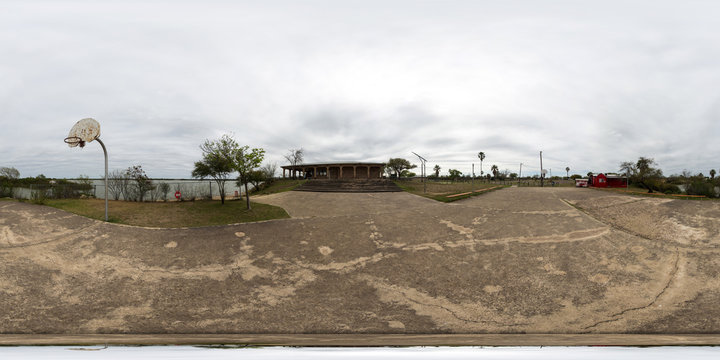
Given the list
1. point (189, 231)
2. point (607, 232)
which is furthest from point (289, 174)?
point (607, 232)

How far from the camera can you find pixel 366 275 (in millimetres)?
6719

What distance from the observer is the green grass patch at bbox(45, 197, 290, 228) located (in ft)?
30.8

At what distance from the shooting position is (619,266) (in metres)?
6.93

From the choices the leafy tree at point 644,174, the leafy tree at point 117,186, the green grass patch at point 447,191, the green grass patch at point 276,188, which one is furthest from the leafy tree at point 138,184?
the leafy tree at point 644,174

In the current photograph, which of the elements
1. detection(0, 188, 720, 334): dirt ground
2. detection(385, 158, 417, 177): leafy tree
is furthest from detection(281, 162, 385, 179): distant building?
detection(0, 188, 720, 334): dirt ground

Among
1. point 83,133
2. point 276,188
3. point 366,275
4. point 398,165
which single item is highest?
point 398,165

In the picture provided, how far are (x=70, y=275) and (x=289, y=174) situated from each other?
4396 centimetres

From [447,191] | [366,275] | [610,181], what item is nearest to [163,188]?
[366,275]

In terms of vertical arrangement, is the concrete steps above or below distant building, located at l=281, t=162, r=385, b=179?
below

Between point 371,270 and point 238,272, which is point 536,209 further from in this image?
point 238,272

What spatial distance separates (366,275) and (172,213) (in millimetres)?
9694

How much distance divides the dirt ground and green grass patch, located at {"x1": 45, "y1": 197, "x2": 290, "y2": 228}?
0.57m

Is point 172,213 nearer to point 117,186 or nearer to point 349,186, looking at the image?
point 117,186

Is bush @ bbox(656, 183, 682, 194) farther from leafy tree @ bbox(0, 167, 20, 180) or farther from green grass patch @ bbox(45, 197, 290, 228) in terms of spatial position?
leafy tree @ bbox(0, 167, 20, 180)
